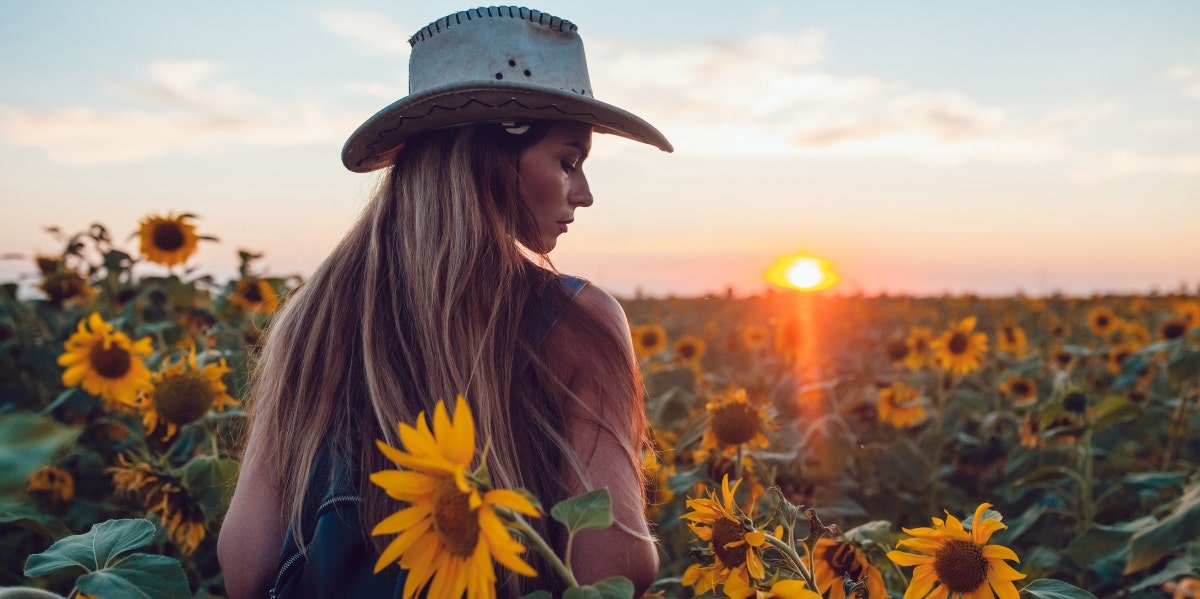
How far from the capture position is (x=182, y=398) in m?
2.40

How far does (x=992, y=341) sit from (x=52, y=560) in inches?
357

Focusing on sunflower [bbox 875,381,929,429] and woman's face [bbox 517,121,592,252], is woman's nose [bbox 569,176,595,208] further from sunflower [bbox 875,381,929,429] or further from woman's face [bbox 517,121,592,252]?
sunflower [bbox 875,381,929,429]

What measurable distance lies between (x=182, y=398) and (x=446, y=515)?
1.84 m

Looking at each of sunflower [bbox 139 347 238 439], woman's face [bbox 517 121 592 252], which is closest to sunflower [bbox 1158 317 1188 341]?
woman's face [bbox 517 121 592 252]

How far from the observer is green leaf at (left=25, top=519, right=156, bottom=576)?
3.85 ft

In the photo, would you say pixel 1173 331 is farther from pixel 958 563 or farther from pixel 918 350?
pixel 958 563

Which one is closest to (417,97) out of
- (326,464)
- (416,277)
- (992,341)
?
(416,277)

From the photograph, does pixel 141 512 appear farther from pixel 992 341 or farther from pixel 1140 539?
pixel 992 341

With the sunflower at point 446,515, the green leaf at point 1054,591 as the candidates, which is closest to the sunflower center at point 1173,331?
the green leaf at point 1054,591

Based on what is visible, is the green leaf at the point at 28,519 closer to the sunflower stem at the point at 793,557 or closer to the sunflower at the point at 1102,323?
the sunflower stem at the point at 793,557

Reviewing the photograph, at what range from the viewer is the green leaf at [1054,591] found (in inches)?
49.6

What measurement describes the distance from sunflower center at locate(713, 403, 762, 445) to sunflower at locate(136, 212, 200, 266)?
2.80m

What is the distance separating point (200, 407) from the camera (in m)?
2.42

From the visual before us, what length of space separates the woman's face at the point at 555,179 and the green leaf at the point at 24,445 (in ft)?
3.39
